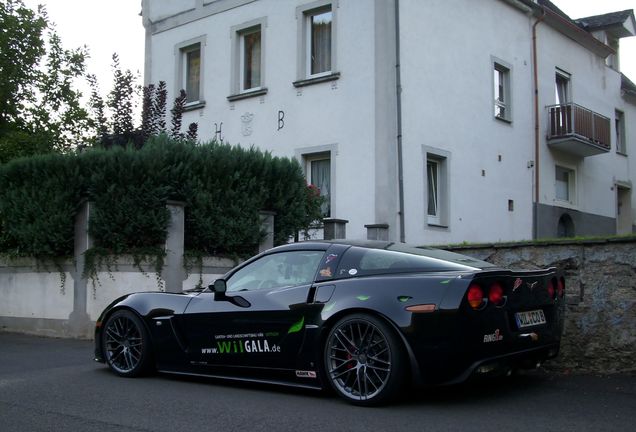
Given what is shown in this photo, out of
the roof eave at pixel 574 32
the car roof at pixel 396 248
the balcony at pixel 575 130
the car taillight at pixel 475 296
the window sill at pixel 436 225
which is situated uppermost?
the roof eave at pixel 574 32

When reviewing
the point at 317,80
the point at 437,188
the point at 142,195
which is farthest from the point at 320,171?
the point at 142,195

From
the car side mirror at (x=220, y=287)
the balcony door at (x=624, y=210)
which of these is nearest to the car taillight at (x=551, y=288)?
the car side mirror at (x=220, y=287)

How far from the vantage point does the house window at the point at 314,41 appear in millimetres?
16938

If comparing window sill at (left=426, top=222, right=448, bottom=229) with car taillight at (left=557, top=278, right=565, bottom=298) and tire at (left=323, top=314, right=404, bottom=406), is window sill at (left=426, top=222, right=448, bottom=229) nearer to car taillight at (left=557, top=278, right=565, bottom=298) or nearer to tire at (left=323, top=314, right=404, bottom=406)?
car taillight at (left=557, top=278, right=565, bottom=298)

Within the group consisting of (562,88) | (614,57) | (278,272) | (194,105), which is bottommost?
(278,272)

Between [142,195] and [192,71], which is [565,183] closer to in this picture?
[192,71]

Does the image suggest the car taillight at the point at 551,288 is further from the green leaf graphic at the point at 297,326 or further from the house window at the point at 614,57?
the house window at the point at 614,57

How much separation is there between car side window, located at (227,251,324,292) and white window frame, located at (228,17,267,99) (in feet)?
38.7

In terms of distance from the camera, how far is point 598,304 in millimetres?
7539

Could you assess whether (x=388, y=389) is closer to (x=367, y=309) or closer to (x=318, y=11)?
(x=367, y=309)

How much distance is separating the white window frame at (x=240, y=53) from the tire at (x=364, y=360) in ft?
42.4

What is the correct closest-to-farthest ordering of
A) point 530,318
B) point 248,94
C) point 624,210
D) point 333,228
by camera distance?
point 530,318 → point 333,228 → point 248,94 → point 624,210

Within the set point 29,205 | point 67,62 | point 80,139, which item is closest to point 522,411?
point 29,205

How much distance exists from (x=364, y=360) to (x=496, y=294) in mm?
1137
